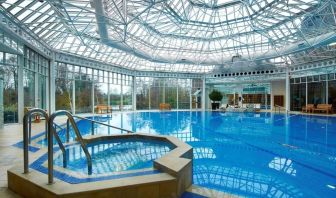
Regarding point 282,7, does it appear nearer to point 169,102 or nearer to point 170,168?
point 170,168

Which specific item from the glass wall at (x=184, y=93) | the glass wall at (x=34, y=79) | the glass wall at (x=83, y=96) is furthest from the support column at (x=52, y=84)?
the glass wall at (x=184, y=93)

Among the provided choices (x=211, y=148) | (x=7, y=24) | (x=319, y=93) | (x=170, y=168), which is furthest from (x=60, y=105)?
(x=319, y=93)

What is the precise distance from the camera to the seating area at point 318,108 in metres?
18.2

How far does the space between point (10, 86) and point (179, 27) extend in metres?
11.6

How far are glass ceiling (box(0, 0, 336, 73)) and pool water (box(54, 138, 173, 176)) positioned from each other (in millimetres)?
4944

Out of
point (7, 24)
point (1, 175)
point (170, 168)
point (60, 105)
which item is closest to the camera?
point (170, 168)

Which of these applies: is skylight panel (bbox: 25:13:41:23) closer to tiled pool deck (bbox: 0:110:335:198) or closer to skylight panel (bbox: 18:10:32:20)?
skylight panel (bbox: 18:10:32:20)

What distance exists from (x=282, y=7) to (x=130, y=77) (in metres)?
15.2

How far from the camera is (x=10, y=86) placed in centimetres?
994

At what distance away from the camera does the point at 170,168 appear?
3115 millimetres

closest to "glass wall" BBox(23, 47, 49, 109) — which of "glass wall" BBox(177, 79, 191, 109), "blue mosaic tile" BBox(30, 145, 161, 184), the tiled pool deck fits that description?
the tiled pool deck

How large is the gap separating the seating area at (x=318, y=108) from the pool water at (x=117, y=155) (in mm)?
17644

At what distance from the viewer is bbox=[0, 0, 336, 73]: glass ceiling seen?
402 inches

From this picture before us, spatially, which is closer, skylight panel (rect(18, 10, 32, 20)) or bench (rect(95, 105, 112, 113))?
skylight panel (rect(18, 10, 32, 20))
